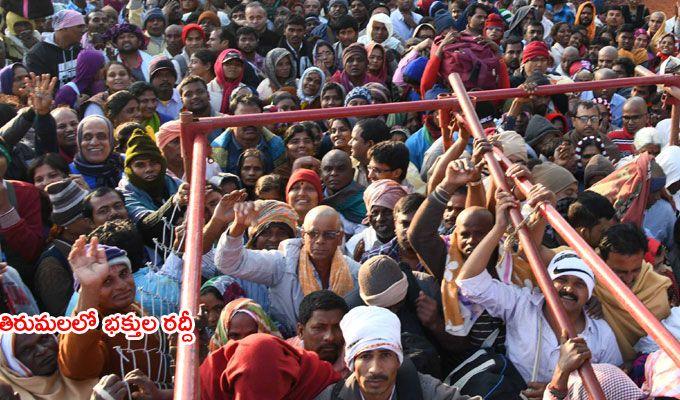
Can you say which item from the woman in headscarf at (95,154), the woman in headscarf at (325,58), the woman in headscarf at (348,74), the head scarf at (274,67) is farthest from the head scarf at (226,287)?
the woman in headscarf at (325,58)

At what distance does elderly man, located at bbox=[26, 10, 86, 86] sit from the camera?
323 inches

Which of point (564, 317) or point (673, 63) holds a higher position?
point (564, 317)

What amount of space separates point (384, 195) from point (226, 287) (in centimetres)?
108

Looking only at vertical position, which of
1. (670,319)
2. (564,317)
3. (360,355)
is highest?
(564,317)

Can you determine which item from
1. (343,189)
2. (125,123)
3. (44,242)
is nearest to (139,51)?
(125,123)

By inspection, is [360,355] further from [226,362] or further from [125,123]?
[125,123]

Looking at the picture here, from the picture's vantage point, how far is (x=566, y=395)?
134 inches

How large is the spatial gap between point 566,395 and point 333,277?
1.50 m

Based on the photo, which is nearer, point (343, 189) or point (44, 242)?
point (44, 242)

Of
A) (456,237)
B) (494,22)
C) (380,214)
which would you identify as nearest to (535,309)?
(456,237)

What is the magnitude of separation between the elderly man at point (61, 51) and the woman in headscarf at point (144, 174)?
110 inches

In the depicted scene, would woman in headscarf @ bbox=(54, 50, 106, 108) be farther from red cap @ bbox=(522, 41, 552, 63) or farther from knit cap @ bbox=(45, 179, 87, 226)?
red cap @ bbox=(522, 41, 552, 63)

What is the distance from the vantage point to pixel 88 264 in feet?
11.7

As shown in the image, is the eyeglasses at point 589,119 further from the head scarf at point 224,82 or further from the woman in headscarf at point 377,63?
the head scarf at point 224,82
